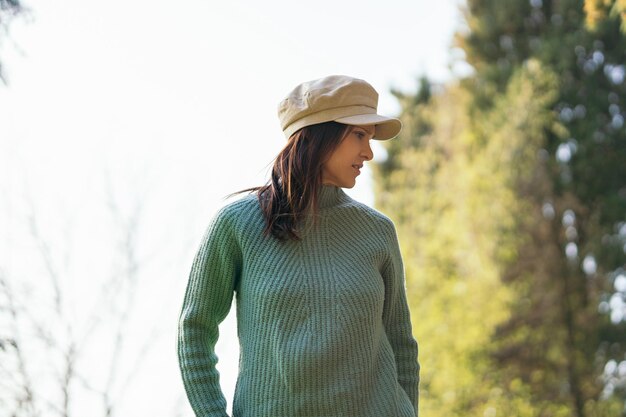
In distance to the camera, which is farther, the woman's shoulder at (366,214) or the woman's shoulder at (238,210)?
the woman's shoulder at (366,214)

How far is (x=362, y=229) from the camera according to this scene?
2570 millimetres

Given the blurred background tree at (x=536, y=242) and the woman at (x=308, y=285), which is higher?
the blurred background tree at (x=536, y=242)

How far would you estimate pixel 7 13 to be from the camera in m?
3.22

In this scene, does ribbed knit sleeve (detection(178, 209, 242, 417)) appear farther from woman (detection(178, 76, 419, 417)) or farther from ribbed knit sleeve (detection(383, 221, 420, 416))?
ribbed knit sleeve (detection(383, 221, 420, 416))

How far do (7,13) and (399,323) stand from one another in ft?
5.60

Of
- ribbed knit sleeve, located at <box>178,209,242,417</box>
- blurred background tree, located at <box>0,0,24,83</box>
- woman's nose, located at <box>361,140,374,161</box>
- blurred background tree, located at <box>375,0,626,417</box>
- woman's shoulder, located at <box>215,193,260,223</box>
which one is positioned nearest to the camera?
ribbed knit sleeve, located at <box>178,209,242,417</box>

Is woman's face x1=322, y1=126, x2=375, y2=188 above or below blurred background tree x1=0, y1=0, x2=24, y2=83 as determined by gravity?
below

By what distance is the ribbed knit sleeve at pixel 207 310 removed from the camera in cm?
229

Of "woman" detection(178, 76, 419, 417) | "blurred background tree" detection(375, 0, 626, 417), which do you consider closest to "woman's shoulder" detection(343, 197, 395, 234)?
"woman" detection(178, 76, 419, 417)

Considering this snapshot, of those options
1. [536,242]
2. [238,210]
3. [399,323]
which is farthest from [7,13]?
[536,242]

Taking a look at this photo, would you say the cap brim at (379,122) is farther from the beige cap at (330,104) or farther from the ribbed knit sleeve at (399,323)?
the ribbed knit sleeve at (399,323)

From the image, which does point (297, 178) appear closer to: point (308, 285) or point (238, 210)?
point (238, 210)

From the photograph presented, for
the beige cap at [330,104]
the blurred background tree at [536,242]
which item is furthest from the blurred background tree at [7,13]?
the blurred background tree at [536,242]

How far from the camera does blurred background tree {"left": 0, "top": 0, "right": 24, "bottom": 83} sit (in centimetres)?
320
